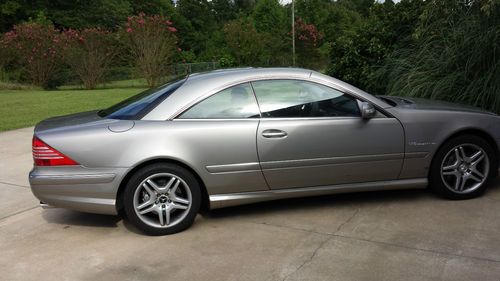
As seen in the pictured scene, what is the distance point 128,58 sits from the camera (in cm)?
2416

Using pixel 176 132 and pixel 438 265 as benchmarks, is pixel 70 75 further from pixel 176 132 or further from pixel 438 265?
pixel 438 265

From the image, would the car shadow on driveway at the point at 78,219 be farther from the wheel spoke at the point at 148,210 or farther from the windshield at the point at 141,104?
the windshield at the point at 141,104

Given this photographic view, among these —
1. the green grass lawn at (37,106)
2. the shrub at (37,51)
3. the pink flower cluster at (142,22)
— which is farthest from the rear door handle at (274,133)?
the shrub at (37,51)

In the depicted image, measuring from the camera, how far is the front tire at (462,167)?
4.62 metres

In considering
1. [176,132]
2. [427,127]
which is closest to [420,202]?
[427,127]

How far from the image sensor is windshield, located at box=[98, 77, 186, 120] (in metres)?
4.31

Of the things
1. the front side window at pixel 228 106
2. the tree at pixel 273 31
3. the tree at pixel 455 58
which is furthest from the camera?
the tree at pixel 273 31

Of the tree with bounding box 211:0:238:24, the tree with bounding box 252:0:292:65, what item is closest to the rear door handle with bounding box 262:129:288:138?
the tree with bounding box 252:0:292:65

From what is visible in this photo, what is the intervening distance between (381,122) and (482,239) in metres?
1.30

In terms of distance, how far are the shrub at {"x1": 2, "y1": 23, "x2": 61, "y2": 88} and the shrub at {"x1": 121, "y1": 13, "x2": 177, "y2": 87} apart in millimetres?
3646

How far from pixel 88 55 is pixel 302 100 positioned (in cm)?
2049

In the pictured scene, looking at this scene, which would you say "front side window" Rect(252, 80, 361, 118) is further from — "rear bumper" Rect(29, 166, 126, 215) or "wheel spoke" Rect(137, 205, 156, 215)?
"rear bumper" Rect(29, 166, 126, 215)

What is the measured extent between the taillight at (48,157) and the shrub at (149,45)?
1927cm

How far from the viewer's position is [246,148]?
422cm
